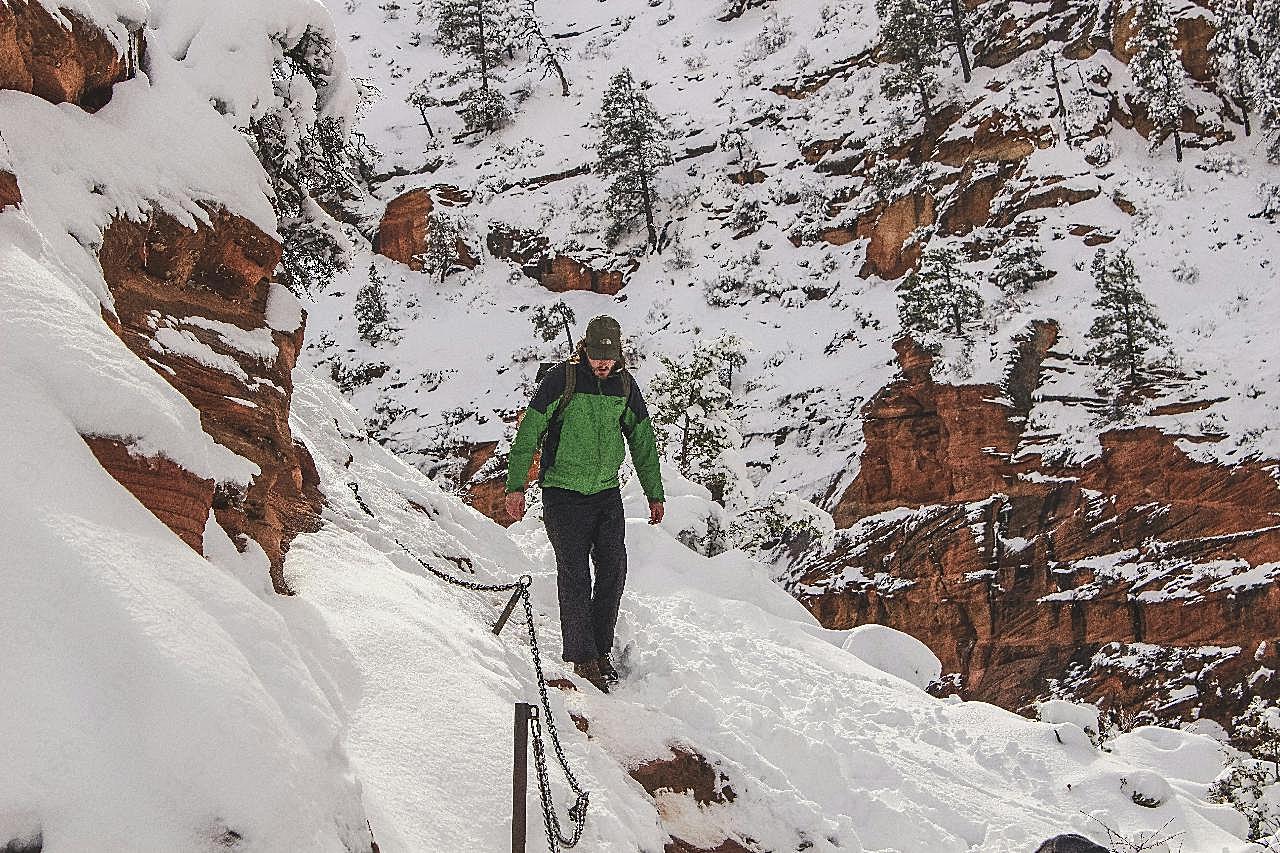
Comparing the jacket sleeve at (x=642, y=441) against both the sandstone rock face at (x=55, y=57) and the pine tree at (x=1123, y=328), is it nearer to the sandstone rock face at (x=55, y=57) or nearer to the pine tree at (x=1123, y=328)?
the sandstone rock face at (x=55, y=57)

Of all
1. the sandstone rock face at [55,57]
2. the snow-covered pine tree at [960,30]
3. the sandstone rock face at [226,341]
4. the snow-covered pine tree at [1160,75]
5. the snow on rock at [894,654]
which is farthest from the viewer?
the snow-covered pine tree at [960,30]

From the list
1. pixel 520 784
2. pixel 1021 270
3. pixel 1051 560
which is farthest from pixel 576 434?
pixel 1021 270

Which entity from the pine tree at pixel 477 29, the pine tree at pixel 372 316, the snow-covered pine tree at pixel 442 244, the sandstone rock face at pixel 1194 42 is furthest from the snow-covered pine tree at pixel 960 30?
the pine tree at pixel 372 316

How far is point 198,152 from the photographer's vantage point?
182 inches

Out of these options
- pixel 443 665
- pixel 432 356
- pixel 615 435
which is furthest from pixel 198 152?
pixel 432 356

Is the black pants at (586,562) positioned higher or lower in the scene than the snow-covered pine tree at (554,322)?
lower

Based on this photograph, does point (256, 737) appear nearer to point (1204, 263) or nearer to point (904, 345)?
point (904, 345)

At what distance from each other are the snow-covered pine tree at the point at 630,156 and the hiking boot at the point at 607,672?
32393 millimetres

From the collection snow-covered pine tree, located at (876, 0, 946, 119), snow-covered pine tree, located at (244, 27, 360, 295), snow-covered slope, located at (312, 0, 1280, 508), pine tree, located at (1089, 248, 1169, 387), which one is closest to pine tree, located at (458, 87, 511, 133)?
snow-covered slope, located at (312, 0, 1280, 508)

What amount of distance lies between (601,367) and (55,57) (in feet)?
9.30

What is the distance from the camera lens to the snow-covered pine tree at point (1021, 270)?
25.9 m

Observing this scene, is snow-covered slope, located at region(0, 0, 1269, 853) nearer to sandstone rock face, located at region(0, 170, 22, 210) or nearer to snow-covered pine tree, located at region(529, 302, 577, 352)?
sandstone rock face, located at region(0, 170, 22, 210)

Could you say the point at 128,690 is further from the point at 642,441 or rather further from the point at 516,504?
the point at 642,441

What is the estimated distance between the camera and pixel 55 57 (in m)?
3.68
